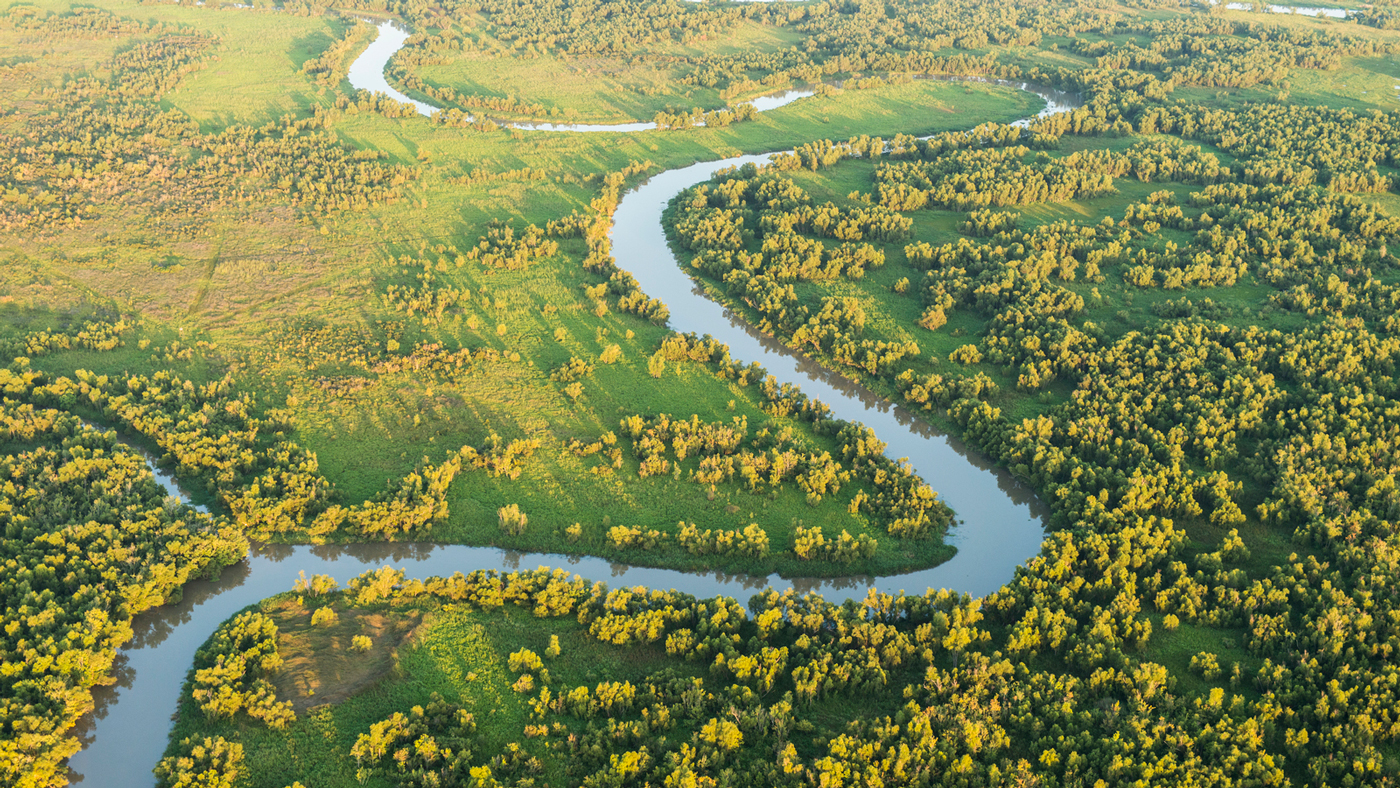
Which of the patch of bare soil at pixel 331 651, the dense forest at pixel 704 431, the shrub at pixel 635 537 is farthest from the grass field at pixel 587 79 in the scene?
the patch of bare soil at pixel 331 651

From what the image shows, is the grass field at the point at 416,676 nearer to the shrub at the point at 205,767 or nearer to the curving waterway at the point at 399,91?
the shrub at the point at 205,767

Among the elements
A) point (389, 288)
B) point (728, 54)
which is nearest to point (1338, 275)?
point (389, 288)

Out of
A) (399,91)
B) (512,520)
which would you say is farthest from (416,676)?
(399,91)

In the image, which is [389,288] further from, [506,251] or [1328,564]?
[1328,564]

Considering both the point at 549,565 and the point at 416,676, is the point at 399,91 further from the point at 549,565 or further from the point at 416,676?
the point at 416,676

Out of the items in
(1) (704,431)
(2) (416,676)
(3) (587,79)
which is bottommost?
(2) (416,676)

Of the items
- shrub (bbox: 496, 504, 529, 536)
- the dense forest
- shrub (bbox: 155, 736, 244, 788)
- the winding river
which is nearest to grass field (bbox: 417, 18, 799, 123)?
the dense forest
